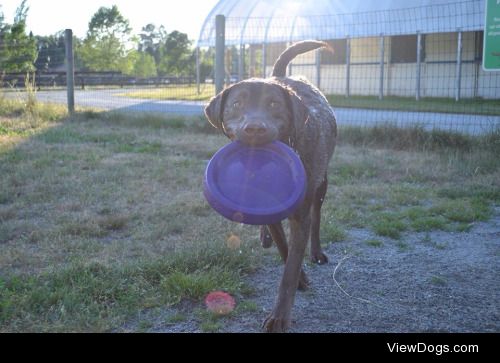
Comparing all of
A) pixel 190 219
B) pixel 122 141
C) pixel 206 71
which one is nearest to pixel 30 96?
pixel 122 141

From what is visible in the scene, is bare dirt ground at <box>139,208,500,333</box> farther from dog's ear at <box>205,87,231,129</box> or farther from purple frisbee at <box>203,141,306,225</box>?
dog's ear at <box>205,87,231,129</box>

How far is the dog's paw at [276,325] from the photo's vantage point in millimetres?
2980

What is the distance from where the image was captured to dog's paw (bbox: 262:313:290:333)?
2.98 m

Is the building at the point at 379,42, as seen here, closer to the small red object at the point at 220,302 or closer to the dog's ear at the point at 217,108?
the dog's ear at the point at 217,108

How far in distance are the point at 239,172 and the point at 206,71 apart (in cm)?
4136

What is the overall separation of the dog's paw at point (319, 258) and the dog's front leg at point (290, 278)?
3.34ft

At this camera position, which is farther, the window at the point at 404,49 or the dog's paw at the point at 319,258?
the window at the point at 404,49

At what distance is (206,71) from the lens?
143ft

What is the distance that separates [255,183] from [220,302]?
80 centimetres

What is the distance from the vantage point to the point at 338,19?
920 inches

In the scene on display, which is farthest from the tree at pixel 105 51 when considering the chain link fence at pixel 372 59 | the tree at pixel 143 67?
the chain link fence at pixel 372 59

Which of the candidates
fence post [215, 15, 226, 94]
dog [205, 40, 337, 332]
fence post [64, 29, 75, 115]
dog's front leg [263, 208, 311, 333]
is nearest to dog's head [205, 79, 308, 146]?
dog [205, 40, 337, 332]

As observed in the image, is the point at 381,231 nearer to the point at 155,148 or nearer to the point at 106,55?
the point at 155,148

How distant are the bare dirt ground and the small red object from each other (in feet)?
0.23
